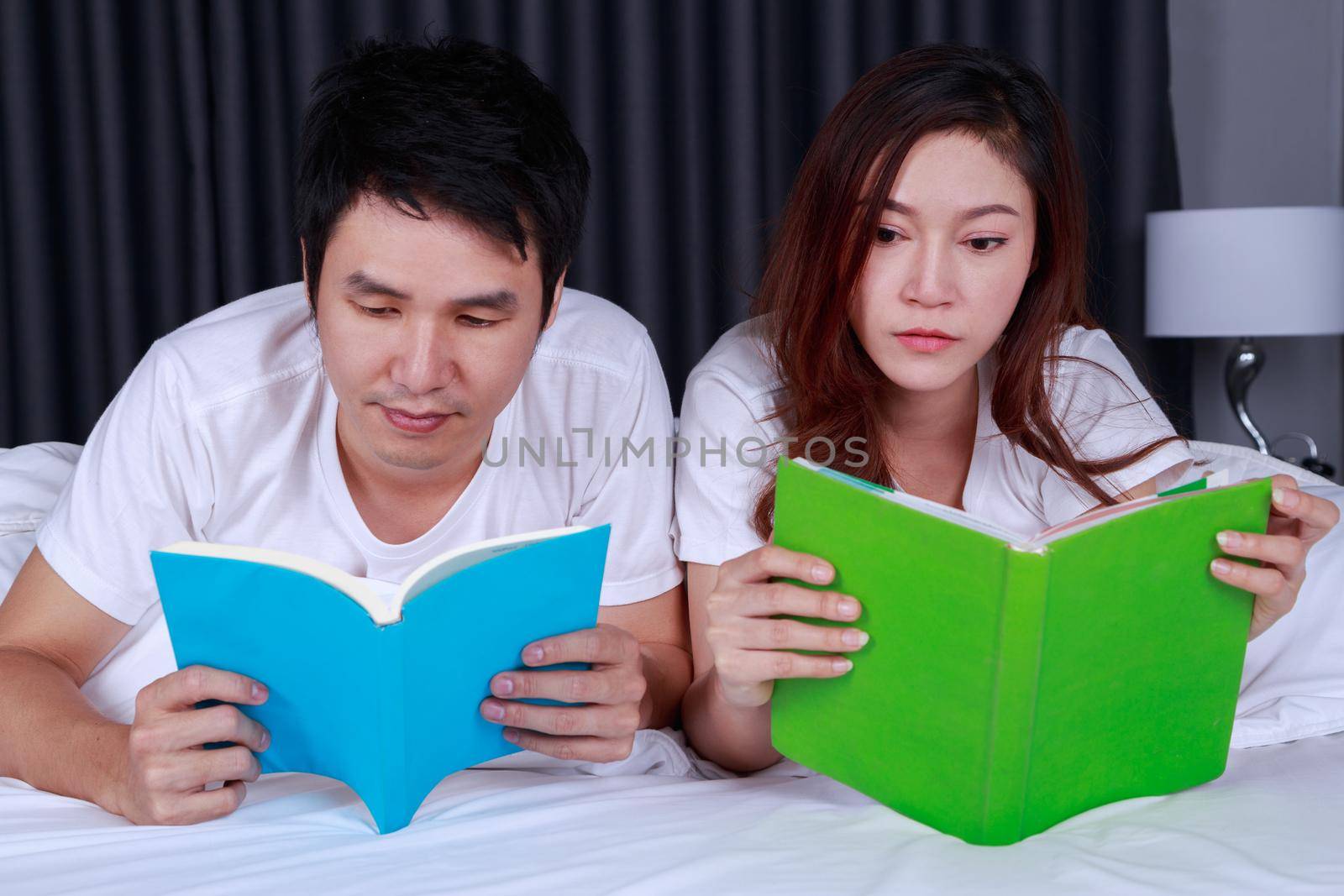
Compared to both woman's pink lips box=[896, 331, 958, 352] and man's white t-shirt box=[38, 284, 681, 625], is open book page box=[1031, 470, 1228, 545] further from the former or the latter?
man's white t-shirt box=[38, 284, 681, 625]

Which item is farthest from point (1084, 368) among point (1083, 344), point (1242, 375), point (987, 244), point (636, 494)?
point (1242, 375)

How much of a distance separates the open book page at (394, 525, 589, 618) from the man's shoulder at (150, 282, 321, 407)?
509mm

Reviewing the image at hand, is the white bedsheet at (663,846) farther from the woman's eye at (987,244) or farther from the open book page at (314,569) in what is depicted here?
the woman's eye at (987,244)

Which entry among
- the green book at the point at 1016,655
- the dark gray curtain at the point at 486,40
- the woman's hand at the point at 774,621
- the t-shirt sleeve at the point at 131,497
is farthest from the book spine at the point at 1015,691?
the dark gray curtain at the point at 486,40

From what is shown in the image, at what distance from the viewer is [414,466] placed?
51.4 inches

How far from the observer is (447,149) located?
3.99 ft

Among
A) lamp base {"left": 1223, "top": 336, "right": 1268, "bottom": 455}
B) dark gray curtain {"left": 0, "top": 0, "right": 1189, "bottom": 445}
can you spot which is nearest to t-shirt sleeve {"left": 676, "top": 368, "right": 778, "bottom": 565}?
dark gray curtain {"left": 0, "top": 0, "right": 1189, "bottom": 445}

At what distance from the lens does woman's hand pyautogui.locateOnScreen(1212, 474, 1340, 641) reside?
1.00 m

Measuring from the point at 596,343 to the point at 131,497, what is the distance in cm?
56

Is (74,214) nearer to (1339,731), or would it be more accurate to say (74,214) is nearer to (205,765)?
(205,765)

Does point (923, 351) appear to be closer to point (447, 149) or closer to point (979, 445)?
point (979, 445)

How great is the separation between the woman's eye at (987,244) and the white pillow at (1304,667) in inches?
18.7

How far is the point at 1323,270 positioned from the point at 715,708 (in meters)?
2.08

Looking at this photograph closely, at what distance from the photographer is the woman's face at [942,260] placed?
128cm
